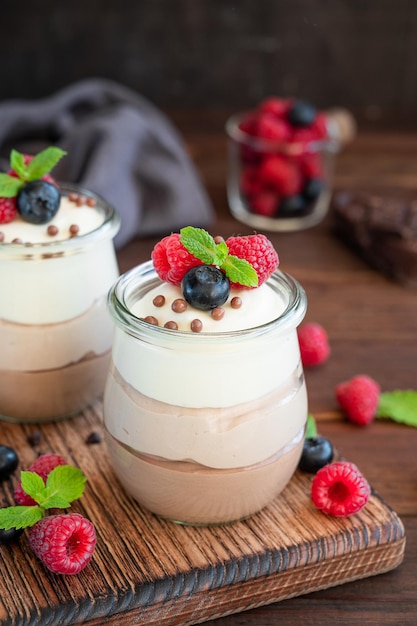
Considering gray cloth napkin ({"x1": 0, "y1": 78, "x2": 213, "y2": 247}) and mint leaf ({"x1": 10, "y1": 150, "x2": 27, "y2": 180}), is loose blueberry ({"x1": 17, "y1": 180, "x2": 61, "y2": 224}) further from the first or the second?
gray cloth napkin ({"x1": 0, "y1": 78, "x2": 213, "y2": 247})

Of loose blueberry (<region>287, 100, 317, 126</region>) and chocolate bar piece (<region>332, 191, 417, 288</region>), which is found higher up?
loose blueberry (<region>287, 100, 317, 126</region>)

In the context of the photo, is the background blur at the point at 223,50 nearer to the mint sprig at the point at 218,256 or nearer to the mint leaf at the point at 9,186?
the mint leaf at the point at 9,186

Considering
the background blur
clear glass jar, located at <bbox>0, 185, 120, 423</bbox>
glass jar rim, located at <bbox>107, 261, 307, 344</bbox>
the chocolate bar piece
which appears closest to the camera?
glass jar rim, located at <bbox>107, 261, 307, 344</bbox>

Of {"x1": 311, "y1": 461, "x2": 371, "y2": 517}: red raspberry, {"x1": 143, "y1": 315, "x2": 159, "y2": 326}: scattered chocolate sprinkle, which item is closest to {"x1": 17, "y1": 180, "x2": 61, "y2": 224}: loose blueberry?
{"x1": 143, "y1": 315, "x2": 159, "y2": 326}: scattered chocolate sprinkle

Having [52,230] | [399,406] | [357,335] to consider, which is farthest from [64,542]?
[357,335]

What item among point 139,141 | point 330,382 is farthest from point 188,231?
point 139,141

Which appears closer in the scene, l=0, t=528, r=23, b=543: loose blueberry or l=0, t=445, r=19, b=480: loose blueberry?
l=0, t=528, r=23, b=543: loose blueberry
